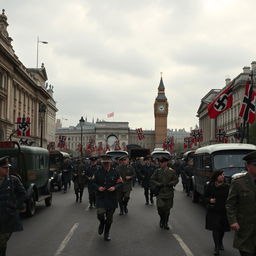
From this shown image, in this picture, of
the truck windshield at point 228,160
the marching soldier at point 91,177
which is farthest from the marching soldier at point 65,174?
the truck windshield at point 228,160

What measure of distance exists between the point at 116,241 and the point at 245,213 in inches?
189

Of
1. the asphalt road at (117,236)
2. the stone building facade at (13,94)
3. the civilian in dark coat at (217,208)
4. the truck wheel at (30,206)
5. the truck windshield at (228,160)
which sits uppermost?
the stone building facade at (13,94)

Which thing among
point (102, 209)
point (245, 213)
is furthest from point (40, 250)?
point (245, 213)

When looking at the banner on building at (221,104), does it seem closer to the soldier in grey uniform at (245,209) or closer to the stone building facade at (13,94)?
the soldier in grey uniform at (245,209)

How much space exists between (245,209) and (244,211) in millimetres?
27

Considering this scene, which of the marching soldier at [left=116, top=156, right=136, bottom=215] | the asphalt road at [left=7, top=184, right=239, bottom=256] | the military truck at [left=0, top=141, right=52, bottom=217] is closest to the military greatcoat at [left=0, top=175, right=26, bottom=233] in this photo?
the asphalt road at [left=7, top=184, right=239, bottom=256]

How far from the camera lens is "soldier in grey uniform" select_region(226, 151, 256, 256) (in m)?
4.67

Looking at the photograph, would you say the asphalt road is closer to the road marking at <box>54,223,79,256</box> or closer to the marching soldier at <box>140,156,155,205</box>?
the road marking at <box>54,223,79,256</box>

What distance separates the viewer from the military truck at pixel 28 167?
1248 centimetres

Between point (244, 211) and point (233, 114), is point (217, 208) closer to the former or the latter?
point (244, 211)

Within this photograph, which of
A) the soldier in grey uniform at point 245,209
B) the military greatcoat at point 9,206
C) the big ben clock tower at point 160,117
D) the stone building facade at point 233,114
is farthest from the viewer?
the big ben clock tower at point 160,117

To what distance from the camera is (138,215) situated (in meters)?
13.4

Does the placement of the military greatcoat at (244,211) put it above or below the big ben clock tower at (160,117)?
below

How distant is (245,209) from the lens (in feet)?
15.8
